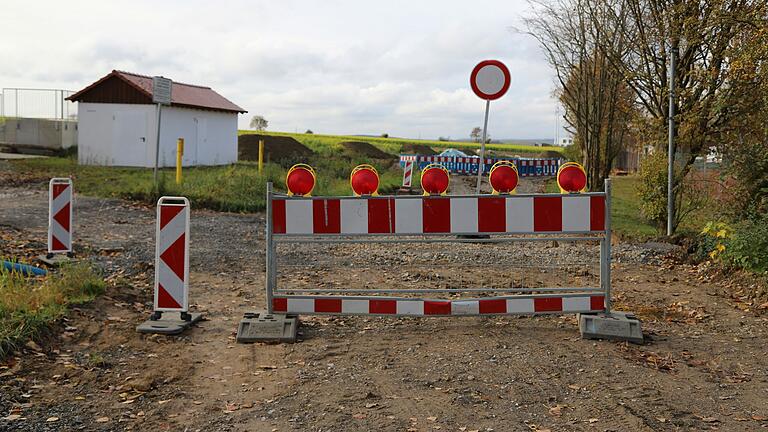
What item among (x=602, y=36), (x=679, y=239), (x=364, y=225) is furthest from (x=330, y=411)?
(x=602, y=36)

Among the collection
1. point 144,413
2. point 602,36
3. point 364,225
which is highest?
point 602,36

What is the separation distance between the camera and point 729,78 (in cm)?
1437

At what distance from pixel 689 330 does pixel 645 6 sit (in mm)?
11729

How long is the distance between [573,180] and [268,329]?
122 inches

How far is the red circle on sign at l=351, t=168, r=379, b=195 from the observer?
724 centimetres

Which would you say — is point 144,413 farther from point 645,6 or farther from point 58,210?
point 645,6

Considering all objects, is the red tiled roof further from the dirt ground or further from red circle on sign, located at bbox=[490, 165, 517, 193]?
red circle on sign, located at bbox=[490, 165, 517, 193]

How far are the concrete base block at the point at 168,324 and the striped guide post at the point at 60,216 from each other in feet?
11.6

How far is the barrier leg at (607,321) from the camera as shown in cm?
698

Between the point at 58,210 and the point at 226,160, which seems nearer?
the point at 58,210

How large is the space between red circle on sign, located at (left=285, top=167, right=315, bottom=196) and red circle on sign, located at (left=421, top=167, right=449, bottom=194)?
1.07 metres

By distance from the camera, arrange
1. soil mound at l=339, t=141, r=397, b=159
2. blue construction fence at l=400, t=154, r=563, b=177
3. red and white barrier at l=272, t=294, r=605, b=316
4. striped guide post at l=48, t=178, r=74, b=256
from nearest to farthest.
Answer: red and white barrier at l=272, t=294, r=605, b=316 → striped guide post at l=48, t=178, r=74, b=256 → blue construction fence at l=400, t=154, r=563, b=177 → soil mound at l=339, t=141, r=397, b=159

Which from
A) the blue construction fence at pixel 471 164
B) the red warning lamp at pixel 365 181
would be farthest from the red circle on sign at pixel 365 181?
the blue construction fence at pixel 471 164

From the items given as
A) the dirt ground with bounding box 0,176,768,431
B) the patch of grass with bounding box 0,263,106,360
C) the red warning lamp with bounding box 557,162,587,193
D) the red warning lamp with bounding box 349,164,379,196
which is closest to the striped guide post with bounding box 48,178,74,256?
the patch of grass with bounding box 0,263,106,360
